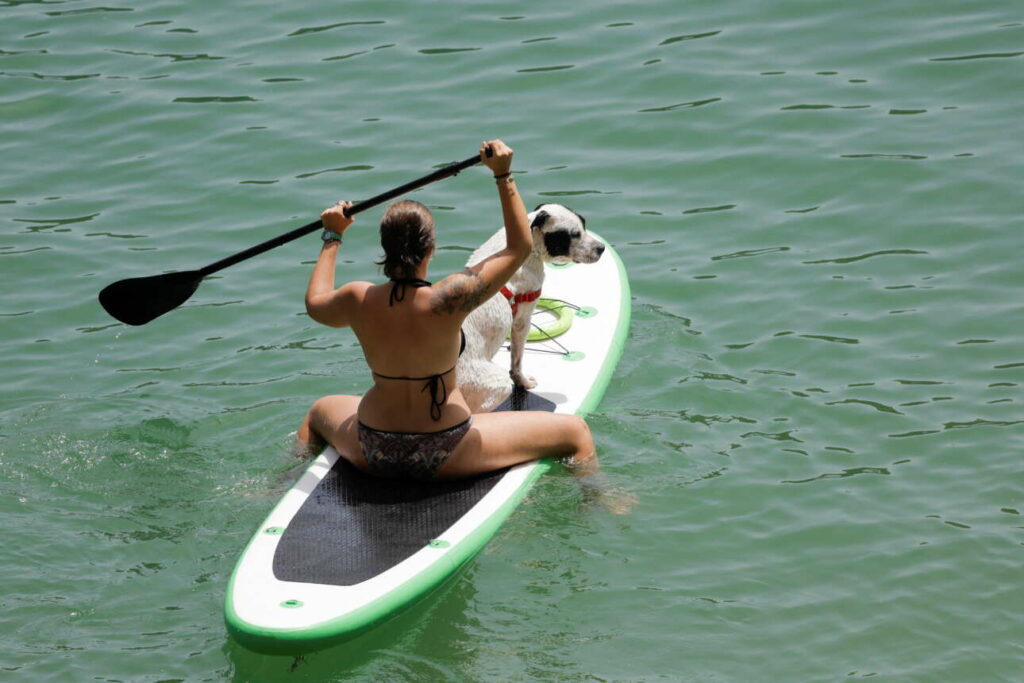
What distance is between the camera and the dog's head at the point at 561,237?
636cm

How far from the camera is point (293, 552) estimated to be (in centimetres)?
533

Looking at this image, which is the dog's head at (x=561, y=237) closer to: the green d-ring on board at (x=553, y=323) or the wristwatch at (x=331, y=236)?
the green d-ring on board at (x=553, y=323)

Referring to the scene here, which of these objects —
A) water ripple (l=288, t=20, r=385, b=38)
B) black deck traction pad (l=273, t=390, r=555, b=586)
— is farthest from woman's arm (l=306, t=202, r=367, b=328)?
water ripple (l=288, t=20, r=385, b=38)

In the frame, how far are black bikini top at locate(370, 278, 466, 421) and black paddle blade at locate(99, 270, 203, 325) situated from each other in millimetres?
1523

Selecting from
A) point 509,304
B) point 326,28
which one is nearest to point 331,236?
point 509,304

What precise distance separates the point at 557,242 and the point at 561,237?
35 mm

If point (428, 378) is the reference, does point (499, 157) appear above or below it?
above

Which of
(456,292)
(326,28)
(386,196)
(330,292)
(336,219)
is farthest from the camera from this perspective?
(326,28)

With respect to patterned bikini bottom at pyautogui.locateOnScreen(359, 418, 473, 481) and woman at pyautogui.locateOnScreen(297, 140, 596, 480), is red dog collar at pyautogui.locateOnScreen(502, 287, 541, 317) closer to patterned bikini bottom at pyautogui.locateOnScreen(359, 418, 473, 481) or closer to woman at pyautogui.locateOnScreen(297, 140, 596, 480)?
woman at pyautogui.locateOnScreen(297, 140, 596, 480)

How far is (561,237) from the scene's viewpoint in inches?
251

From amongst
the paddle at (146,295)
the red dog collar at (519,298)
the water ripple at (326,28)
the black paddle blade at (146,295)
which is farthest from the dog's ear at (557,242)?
the water ripple at (326,28)

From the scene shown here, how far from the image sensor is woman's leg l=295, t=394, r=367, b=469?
19.3ft

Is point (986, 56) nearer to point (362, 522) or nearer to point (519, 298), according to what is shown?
point (519, 298)

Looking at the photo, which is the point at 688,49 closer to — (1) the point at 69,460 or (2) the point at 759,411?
(2) the point at 759,411
